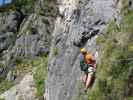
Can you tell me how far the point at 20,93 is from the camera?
3584 cm

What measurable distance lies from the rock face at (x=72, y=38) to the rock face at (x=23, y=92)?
725 cm

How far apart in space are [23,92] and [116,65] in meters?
18.0

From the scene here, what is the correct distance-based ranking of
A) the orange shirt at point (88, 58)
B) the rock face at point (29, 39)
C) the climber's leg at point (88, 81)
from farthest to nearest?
the rock face at point (29, 39), the climber's leg at point (88, 81), the orange shirt at point (88, 58)

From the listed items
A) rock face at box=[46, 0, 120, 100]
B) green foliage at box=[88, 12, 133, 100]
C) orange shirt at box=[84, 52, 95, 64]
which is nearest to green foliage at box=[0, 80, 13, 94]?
rock face at box=[46, 0, 120, 100]

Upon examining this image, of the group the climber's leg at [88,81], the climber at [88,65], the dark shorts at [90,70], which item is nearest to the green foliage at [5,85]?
the climber's leg at [88,81]

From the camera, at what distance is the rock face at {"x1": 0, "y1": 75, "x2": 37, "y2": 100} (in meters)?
35.6

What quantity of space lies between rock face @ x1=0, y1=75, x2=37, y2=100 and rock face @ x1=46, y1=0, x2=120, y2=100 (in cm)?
725

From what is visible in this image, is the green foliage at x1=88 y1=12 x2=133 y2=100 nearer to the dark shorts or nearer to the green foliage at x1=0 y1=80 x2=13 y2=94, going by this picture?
the dark shorts

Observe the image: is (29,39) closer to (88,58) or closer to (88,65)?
(88,65)

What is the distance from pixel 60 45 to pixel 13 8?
73.0ft

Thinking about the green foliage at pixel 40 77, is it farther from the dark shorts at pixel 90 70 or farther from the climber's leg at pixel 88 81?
the dark shorts at pixel 90 70

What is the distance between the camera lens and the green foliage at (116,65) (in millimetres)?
18500

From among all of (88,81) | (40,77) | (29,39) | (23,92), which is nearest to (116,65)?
(88,81)

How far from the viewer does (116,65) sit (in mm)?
18938
